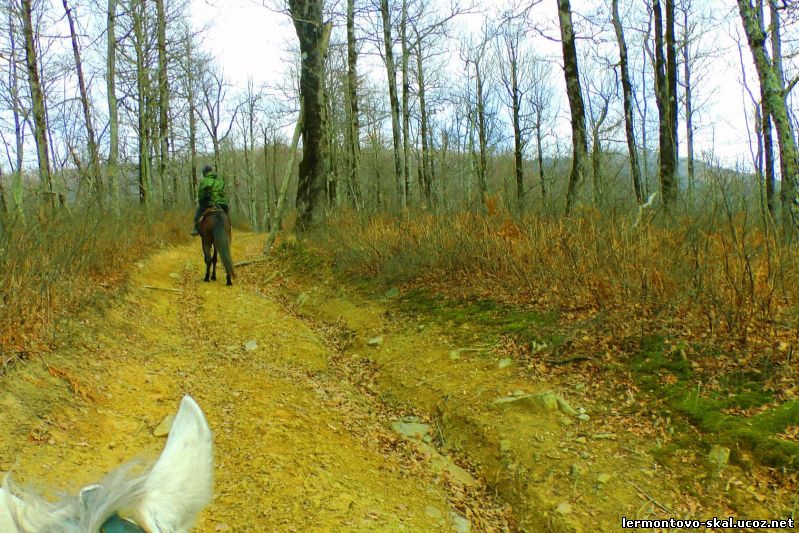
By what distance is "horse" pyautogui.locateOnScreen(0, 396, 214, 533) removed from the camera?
0.79 metres

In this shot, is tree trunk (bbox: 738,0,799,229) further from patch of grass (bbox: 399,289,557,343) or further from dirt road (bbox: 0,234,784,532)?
dirt road (bbox: 0,234,784,532)

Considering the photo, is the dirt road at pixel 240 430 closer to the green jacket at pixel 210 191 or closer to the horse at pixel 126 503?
the horse at pixel 126 503

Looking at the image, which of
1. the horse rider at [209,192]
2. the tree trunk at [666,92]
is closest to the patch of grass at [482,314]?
the horse rider at [209,192]

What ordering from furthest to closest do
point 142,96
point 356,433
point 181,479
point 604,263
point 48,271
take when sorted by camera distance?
point 142,96 → point 604,263 → point 48,271 → point 356,433 → point 181,479

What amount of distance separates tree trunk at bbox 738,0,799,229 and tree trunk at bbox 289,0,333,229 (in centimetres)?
824

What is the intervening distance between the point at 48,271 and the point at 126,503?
516 centimetres

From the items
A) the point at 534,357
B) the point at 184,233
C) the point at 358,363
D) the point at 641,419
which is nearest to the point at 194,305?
the point at 358,363

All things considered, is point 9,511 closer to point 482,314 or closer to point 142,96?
point 482,314

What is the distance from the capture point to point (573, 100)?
9.38 metres

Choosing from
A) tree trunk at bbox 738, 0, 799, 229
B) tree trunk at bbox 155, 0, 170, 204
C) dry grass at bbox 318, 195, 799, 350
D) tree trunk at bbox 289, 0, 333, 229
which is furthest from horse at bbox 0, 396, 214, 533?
tree trunk at bbox 155, 0, 170, 204

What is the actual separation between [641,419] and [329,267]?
6.39 m

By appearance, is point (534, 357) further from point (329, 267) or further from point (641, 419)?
point (329, 267)

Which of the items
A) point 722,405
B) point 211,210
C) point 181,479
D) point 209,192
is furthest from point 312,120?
point 181,479

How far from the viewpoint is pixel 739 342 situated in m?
4.05
